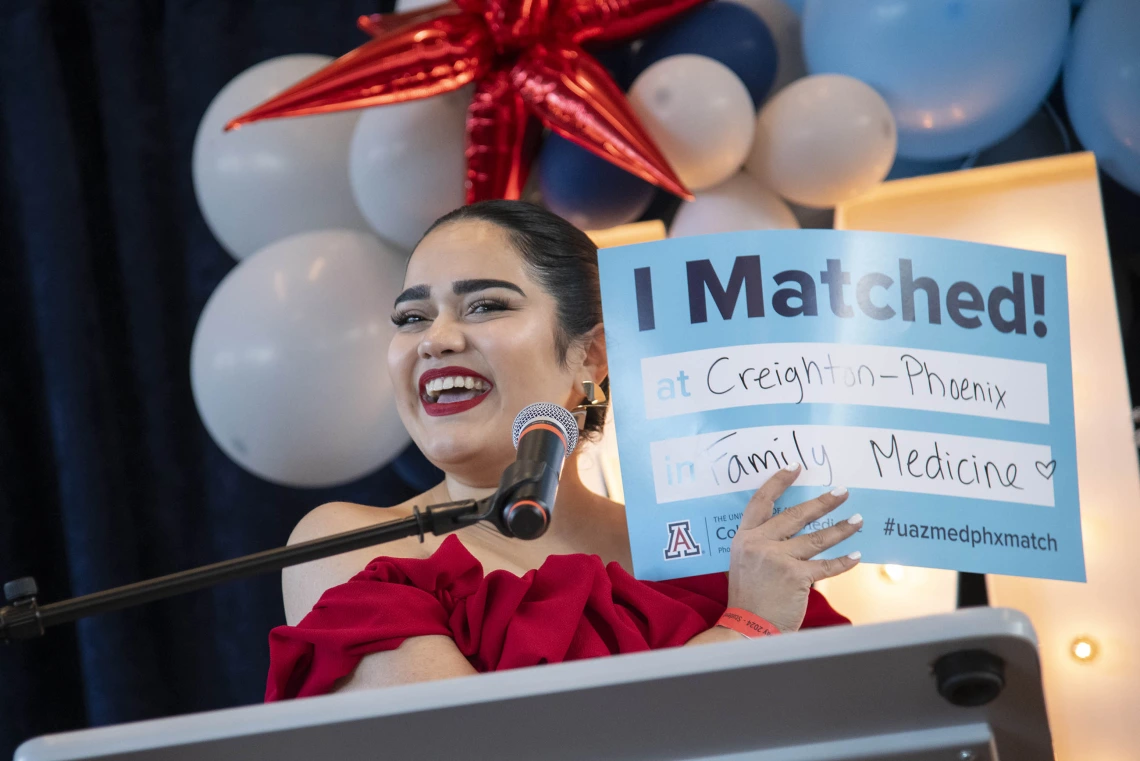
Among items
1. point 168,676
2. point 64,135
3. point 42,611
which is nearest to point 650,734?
point 42,611

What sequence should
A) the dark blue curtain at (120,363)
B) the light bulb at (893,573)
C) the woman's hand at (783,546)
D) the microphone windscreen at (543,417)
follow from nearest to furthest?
the microphone windscreen at (543,417) < the woman's hand at (783,546) < the light bulb at (893,573) < the dark blue curtain at (120,363)

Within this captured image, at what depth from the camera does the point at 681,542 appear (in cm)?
119

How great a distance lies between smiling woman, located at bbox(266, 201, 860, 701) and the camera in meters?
1.20

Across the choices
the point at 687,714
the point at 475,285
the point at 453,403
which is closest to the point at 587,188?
the point at 475,285

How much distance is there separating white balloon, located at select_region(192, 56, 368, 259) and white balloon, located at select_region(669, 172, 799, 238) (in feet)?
2.08

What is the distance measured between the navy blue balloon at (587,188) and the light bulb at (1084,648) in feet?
3.18

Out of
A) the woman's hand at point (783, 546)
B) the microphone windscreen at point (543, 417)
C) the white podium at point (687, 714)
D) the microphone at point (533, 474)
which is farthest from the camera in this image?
the woman's hand at point (783, 546)

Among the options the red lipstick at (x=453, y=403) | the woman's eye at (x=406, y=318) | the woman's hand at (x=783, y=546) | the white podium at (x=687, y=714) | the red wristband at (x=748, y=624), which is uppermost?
the woman's eye at (x=406, y=318)

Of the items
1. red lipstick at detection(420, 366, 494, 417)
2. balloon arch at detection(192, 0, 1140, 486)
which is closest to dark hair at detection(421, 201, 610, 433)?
red lipstick at detection(420, 366, 494, 417)

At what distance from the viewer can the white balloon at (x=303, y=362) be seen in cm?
195

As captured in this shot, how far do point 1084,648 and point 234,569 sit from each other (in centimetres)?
143

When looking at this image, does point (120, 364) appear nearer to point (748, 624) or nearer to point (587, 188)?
point (587, 188)

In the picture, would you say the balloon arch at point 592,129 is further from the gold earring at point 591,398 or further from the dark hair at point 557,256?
the gold earring at point 591,398

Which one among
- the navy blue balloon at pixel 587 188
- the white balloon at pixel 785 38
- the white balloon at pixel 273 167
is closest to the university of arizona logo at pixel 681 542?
the navy blue balloon at pixel 587 188
